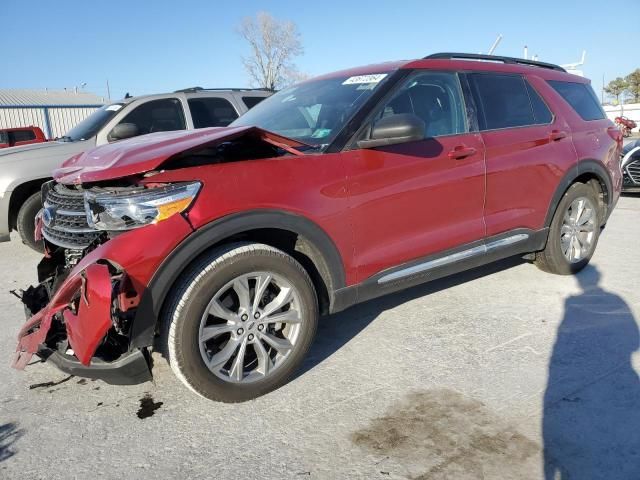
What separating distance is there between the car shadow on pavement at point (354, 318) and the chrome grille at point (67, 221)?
1.44m

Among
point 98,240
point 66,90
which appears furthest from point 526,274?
point 66,90

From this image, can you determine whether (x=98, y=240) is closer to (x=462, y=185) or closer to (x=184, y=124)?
(x=462, y=185)

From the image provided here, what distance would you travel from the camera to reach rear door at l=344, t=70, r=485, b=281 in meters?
3.02

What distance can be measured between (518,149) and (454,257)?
40.7 inches

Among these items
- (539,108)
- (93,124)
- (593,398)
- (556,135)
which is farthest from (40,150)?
(593,398)

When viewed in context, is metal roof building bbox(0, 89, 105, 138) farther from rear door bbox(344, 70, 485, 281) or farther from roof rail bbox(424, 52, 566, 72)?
rear door bbox(344, 70, 485, 281)

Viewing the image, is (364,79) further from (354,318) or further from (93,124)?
(93,124)

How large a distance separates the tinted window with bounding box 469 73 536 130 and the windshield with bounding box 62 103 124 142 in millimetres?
4787

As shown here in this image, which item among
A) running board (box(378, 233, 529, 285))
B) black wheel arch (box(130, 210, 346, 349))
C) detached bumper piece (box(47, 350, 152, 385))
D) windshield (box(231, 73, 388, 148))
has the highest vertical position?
windshield (box(231, 73, 388, 148))

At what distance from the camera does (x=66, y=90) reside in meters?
53.4

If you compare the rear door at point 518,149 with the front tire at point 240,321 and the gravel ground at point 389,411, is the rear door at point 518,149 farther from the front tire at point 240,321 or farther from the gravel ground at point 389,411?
the front tire at point 240,321

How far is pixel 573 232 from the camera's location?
14.9 feet

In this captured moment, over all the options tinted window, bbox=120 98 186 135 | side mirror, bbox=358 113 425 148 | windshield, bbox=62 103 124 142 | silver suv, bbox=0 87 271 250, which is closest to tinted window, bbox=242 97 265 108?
silver suv, bbox=0 87 271 250

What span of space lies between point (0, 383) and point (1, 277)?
8.91 ft
